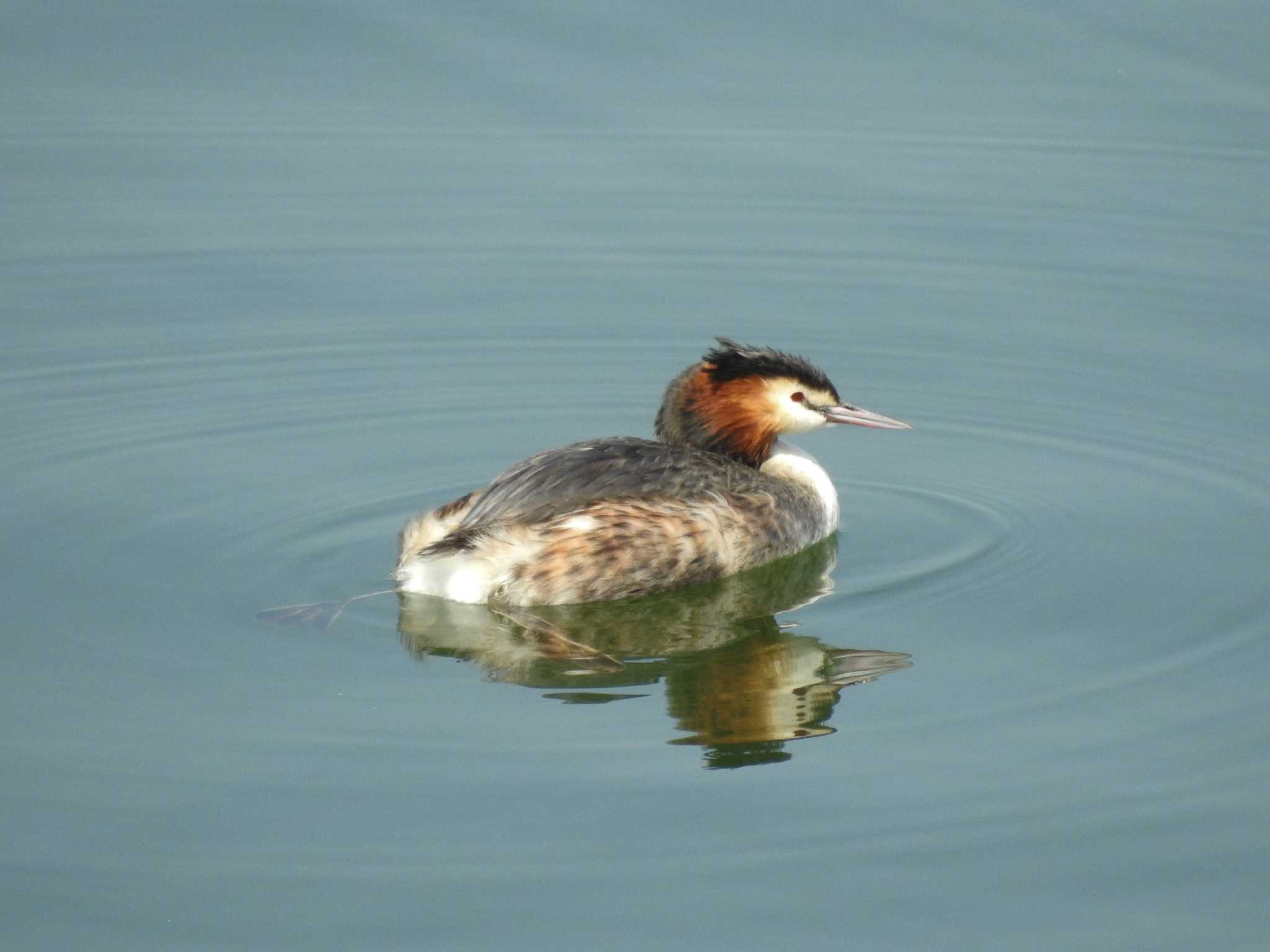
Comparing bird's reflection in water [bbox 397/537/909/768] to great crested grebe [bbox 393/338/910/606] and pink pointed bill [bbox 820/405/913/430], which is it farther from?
pink pointed bill [bbox 820/405/913/430]

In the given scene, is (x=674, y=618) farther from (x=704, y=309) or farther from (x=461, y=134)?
(x=461, y=134)

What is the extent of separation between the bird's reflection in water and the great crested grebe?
0.36ft

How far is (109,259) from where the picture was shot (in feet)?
33.5

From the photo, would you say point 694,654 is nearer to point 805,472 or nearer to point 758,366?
point 805,472

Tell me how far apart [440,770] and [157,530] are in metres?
2.28

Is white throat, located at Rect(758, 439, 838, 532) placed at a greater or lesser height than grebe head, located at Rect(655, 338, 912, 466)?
lesser

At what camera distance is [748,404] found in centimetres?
790

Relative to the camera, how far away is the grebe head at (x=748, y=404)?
782cm

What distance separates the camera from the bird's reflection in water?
6.09 m

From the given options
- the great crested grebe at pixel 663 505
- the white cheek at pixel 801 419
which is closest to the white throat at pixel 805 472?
the great crested grebe at pixel 663 505

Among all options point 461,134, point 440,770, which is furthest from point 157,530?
point 461,134

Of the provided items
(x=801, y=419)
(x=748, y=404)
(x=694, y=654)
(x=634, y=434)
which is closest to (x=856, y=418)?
(x=801, y=419)

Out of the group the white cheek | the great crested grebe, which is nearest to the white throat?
the great crested grebe

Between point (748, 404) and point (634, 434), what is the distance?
918mm
